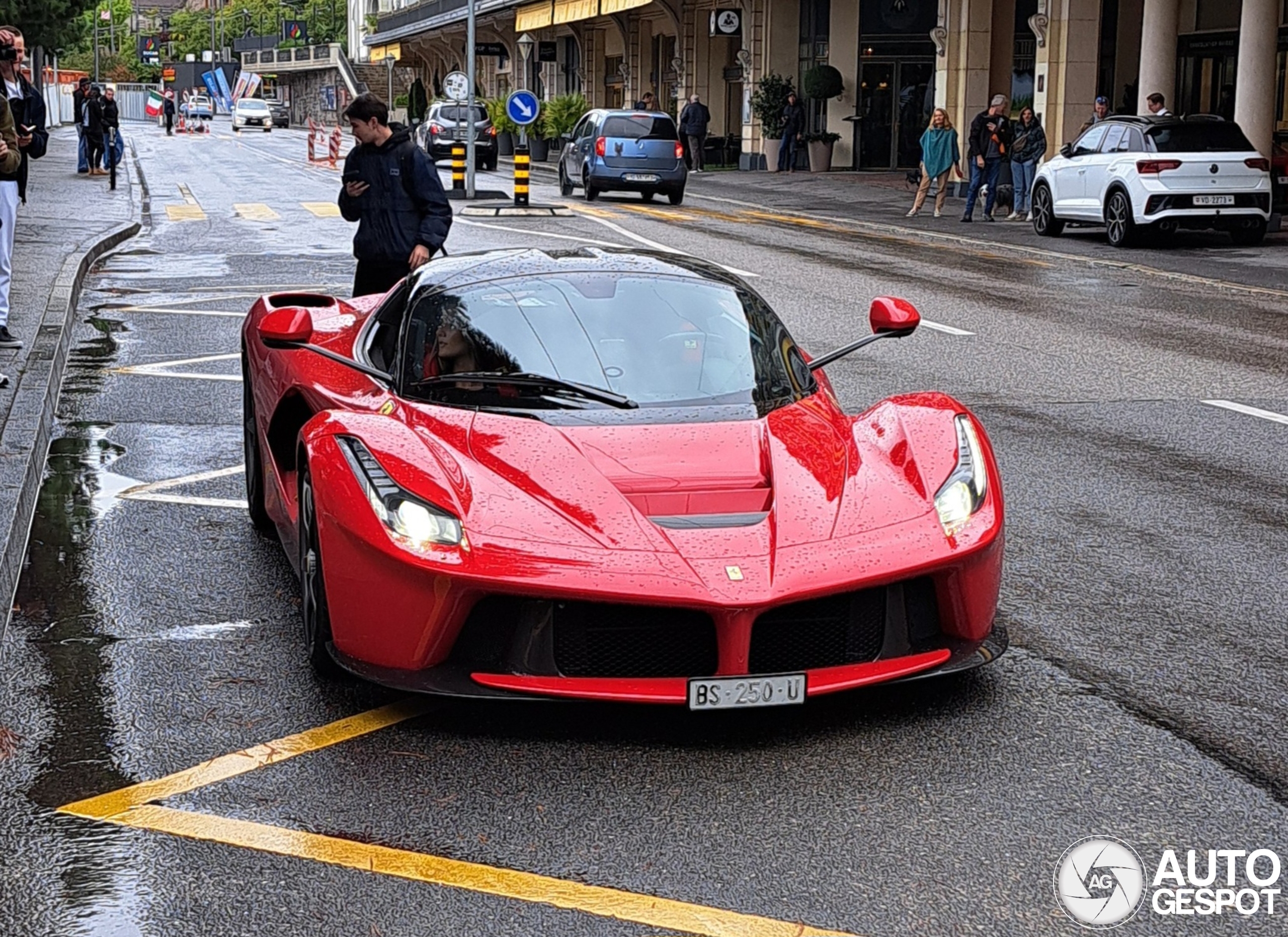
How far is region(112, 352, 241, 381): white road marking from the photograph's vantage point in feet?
36.7

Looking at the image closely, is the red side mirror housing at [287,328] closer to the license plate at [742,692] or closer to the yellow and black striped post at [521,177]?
the license plate at [742,692]

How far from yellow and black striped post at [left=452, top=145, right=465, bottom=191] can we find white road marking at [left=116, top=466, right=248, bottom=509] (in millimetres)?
24006

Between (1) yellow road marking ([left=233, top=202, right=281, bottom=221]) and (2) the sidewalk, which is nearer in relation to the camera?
(2) the sidewalk

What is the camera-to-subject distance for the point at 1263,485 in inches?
307

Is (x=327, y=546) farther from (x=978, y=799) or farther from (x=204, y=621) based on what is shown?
(x=978, y=799)

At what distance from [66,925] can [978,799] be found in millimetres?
2032

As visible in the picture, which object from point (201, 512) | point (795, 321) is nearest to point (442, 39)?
point (795, 321)

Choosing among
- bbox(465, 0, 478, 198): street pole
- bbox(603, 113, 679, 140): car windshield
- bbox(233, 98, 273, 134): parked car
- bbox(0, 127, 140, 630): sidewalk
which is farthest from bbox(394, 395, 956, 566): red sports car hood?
bbox(233, 98, 273, 134): parked car

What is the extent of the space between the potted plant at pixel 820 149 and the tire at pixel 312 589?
38.7m

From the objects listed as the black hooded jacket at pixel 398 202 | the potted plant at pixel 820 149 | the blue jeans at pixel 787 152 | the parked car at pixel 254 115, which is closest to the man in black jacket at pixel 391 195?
the black hooded jacket at pixel 398 202

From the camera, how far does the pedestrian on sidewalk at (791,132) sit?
4225cm

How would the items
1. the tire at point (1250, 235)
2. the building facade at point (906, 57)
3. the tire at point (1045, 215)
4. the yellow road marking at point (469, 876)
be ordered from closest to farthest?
1. the yellow road marking at point (469, 876)
2. the tire at point (1250, 235)
3. the tire at point (1045, 215)
4. the building facade at point (906, 57)

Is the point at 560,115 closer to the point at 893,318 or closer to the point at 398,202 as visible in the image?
the point at 398,202

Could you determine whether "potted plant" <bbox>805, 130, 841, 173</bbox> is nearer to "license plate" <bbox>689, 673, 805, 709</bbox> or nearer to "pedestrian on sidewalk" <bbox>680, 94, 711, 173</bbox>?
"pedestrian on sidewalk" <bbox>680, 94, 711, 173</bbox>
